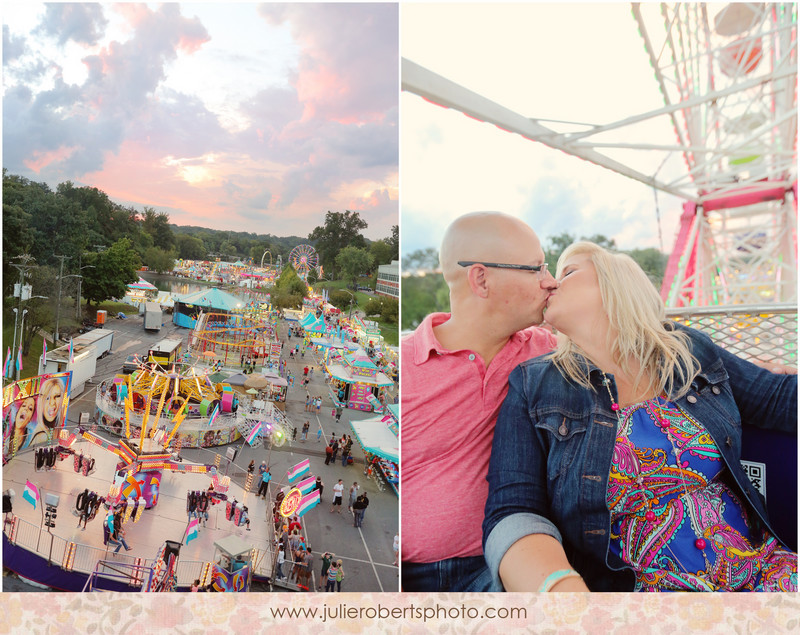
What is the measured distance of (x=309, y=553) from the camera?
6.08 feet

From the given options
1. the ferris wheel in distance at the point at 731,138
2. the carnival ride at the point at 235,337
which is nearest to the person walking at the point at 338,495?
the carnival ride at the point at 235,337

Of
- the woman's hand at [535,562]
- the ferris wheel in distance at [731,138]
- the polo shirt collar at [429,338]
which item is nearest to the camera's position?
the woman's hand at [535,562]

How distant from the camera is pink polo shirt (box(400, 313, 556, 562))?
1.60 meters

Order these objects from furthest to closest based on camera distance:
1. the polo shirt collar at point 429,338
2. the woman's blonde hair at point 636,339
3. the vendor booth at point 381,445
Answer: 1. the vendor booth at point 381,445
2. the polo shirt collar at point 429,338
3. the woman's blonde hair at point 636,339

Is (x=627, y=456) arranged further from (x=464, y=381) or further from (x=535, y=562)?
(x=464, y=381)

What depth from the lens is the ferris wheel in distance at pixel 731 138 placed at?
7.15 feet

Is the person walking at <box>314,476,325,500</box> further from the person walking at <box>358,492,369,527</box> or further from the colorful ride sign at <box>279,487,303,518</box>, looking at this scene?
the person walking at <box>358,492,369,527</box>

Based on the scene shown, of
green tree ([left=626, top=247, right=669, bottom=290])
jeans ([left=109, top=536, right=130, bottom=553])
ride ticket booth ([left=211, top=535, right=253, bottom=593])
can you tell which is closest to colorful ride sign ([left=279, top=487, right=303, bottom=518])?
ride ticket booth ([left=211, top=535, right=253, bottom=593])

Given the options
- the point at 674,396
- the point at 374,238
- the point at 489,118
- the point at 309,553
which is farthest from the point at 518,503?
the point at 489,118

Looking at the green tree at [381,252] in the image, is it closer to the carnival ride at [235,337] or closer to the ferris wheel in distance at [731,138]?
the carnival ride at [235,337]

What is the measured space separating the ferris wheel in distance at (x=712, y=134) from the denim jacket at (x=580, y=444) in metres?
0.91

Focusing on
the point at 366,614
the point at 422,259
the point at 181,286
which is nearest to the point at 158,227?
the point at 181,286

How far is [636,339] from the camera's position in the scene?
1.60 m

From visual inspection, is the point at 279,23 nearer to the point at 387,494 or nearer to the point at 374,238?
the point at 374,238
